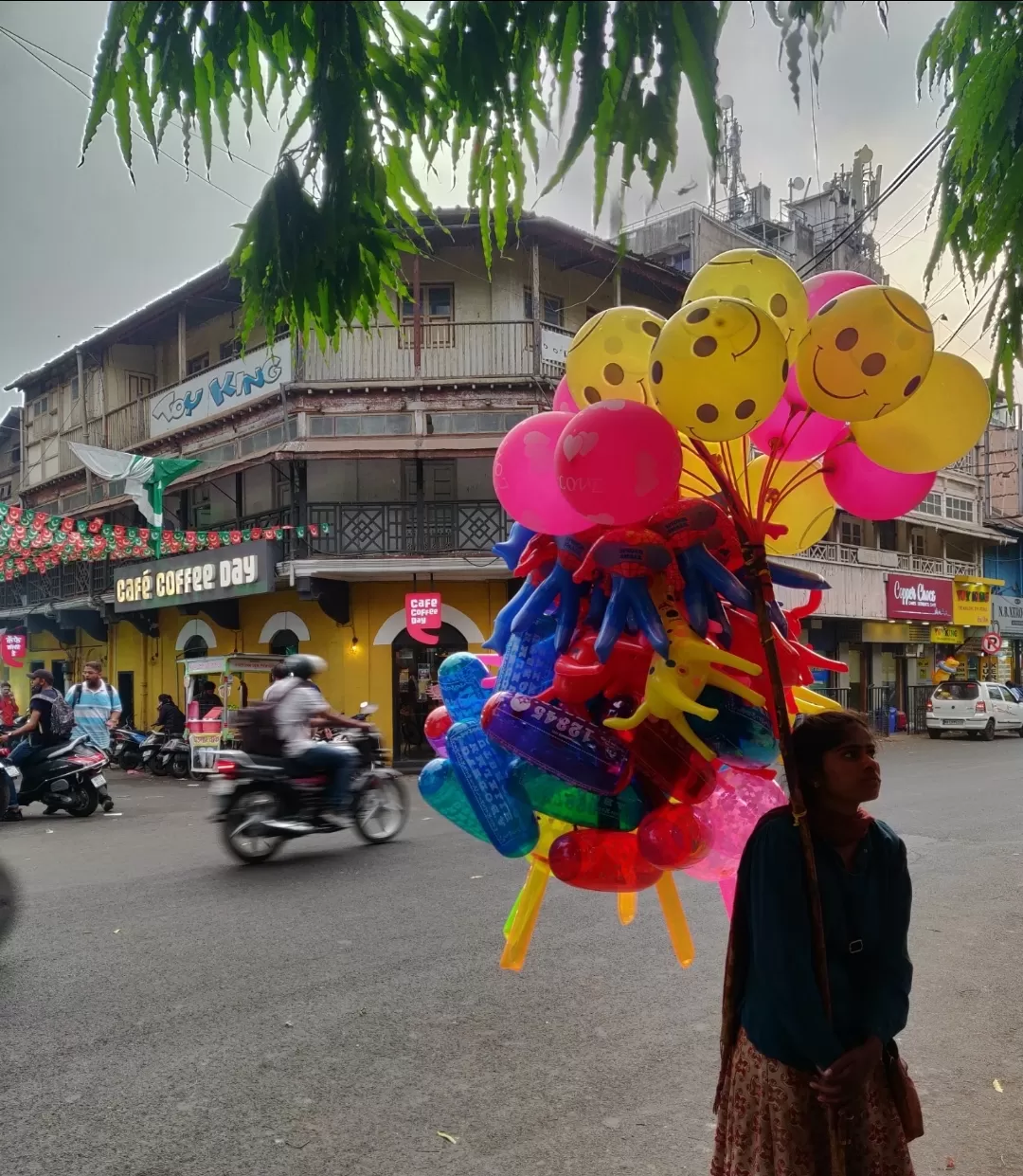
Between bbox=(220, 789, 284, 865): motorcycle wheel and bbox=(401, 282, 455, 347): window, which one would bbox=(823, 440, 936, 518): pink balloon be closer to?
bbox=(220, 789, 284, 865): motorcycle wheel

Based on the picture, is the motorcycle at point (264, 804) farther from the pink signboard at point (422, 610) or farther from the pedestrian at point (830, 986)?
the pink signboard at point (422, 610)

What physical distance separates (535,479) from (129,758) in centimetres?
1603

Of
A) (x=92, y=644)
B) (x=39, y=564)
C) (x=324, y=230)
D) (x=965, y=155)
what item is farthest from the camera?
(x=92, y=644)

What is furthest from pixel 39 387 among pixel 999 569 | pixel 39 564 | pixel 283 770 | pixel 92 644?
pixel 999 569

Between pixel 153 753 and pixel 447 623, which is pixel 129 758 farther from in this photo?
pixel 447 623

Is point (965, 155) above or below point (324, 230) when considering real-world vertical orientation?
above

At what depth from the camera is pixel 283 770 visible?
25.8 feet

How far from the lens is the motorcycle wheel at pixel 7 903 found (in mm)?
5730

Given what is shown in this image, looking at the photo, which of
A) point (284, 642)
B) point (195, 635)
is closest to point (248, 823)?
point (284, 642)

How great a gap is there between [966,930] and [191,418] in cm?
1787

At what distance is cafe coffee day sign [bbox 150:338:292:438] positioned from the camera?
56.7 ft

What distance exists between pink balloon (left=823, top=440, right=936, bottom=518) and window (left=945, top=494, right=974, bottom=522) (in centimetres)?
2796

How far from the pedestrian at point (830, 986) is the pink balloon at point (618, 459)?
0.70 m

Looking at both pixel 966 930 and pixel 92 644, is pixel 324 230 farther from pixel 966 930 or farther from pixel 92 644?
pixel 92 644
